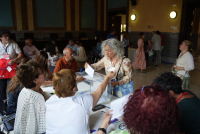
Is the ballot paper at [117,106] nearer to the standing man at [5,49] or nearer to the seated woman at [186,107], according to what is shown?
the seated woman at [186,107]

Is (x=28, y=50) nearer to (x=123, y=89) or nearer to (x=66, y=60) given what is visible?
(x=66, y=60)

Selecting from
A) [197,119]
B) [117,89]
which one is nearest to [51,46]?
[117,89]

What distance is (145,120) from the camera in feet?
2.79

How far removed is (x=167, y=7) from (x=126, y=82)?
6.95 metres

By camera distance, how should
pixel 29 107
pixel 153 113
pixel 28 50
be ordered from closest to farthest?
pixel 153 113, pixel 29 107, pixel 28 50

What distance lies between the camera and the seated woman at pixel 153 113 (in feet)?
2.77

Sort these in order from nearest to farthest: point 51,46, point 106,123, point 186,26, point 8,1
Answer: point 106,123 → point 51,46 → point 186,26 → point 8,1

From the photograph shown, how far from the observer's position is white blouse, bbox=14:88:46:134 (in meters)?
1.48

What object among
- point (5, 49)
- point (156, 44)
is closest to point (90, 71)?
point (5, 49)

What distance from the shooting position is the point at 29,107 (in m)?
1.49

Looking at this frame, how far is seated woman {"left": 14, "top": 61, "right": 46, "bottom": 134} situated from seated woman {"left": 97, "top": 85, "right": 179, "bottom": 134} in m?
0.96

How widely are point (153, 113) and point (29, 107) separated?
116cm

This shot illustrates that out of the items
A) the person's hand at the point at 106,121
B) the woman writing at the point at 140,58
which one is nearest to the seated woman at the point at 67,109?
the person's hand at the point at 106,121

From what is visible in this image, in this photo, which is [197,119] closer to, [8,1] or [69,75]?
[69,75]
